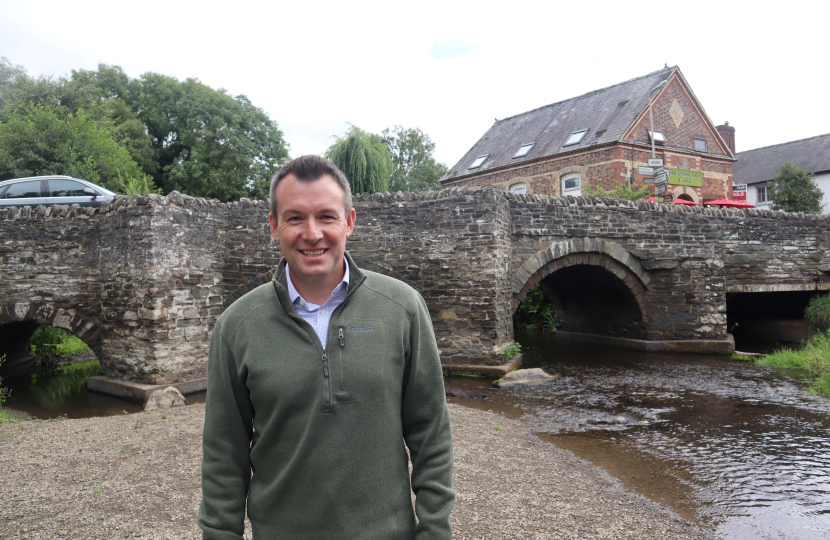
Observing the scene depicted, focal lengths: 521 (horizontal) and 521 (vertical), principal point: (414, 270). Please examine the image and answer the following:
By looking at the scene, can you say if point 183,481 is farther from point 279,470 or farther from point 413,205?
point 413,205

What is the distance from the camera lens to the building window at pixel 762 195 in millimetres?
31850

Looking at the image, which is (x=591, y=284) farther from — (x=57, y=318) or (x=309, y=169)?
(x=309, y=169)

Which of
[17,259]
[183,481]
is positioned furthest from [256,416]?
[17,259]

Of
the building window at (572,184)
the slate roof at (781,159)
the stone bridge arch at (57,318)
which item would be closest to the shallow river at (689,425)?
the stone bridge arch at (57,318)

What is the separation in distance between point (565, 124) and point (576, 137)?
6.00ft

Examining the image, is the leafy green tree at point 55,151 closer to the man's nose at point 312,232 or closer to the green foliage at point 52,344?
the green foliage at point 52,344

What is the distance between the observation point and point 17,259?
9578mm

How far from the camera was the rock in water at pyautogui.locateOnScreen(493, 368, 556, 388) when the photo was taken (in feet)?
32.2

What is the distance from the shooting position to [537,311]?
19719 millimetres

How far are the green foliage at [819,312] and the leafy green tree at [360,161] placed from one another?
1565cm

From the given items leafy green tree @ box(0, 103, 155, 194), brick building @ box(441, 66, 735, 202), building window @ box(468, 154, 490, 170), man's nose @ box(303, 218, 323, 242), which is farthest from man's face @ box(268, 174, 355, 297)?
building window @ box(468, 154, 490, 170)

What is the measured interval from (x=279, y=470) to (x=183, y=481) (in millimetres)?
3990

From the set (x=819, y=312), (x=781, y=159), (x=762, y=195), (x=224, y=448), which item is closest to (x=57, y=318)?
(x=224, y=448)

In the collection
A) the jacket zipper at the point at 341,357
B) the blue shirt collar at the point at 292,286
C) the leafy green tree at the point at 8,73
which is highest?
the leafy green tree at the point at 8,73
